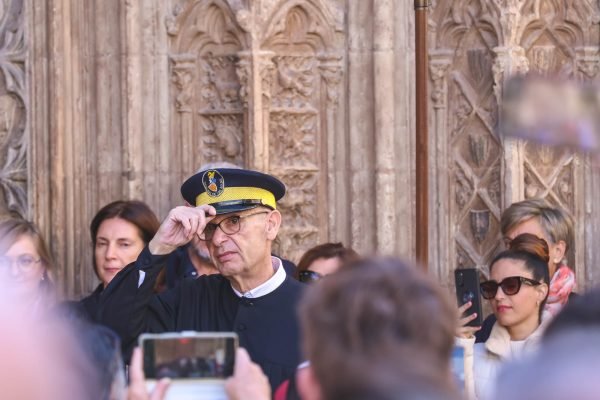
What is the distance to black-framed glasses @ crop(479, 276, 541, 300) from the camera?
668 cm

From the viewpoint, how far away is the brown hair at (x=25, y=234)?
6727 millimetres

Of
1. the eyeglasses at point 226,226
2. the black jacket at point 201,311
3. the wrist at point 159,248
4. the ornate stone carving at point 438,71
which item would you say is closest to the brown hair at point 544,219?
→ the ornate stone carving at point 438,71

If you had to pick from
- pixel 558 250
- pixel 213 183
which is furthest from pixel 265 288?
pixel 558 250

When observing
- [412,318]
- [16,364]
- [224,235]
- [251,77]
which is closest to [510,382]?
[412,318]

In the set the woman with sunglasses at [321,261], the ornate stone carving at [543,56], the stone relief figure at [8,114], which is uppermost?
the ornate stone carving at [543,56]

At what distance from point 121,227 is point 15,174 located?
162 centimetres

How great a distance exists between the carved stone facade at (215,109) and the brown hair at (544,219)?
849 mm

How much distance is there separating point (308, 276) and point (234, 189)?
1627mm

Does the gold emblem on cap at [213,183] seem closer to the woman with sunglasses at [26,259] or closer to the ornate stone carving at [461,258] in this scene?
the woman with sunglasses at [26,259]

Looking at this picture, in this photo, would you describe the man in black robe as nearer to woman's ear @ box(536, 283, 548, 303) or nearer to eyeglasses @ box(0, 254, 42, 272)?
eyeglasses @ box(0, 254, 42, 272)

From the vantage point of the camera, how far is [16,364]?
2.64 metres

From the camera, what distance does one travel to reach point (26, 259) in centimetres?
669

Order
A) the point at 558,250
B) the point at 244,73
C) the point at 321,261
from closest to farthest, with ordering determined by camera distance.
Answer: the point at 321,261 < the point at 558,250 < the point at 244,73

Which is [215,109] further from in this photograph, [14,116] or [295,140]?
[14,116]
